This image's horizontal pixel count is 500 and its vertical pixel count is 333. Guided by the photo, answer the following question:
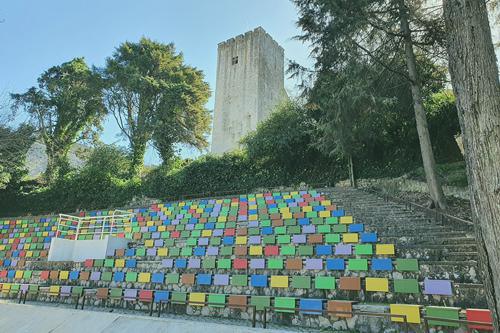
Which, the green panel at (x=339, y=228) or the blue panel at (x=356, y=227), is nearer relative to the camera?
the blue panel at (x=356, y=227)

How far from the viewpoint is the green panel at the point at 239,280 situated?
684 centimetres

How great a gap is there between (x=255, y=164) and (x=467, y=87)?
1437 cm

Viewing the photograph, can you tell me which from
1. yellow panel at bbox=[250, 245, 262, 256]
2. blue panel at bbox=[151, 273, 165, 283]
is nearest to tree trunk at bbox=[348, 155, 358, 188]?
yellow panel at bbox=[250, 245, 262, 256]

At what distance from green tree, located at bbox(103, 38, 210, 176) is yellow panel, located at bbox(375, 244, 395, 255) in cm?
1731

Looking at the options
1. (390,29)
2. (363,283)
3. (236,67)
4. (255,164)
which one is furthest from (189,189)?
(236,67)

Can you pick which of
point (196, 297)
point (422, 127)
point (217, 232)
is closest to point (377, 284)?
point (196, 297)

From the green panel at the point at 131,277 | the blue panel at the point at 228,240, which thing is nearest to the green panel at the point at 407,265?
the blue panel at the point at 228,240

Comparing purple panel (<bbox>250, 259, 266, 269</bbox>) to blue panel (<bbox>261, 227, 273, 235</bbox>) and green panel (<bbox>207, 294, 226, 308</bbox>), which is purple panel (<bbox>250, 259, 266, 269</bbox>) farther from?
blue panel (<bbox>261, 227, 273, 235</bbox>)

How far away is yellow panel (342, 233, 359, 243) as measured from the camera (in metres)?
7.28

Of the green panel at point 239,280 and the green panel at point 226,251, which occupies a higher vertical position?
the green panel at point 226,251

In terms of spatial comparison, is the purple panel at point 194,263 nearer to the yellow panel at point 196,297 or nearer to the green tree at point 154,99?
the yellow panel at point 196,297

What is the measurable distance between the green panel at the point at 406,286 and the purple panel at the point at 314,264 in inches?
56.6

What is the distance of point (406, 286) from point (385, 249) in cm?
94

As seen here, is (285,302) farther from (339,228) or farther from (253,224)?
(253,224)
